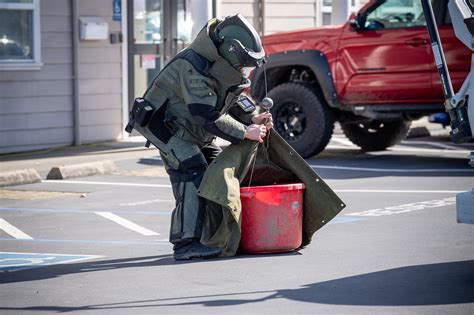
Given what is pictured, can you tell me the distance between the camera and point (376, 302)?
6969 mm

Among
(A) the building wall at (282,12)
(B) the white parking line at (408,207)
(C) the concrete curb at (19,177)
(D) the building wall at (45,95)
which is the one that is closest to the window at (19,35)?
(D) the building wall at (45,95)

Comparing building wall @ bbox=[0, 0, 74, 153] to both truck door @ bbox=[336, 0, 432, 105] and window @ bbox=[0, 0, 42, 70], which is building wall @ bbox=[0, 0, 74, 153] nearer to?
window @ bbox=[0, 0, 42, 70]

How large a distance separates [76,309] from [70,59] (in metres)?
9.64

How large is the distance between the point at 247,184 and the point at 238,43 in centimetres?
120

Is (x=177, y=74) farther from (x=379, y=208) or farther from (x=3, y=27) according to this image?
(x=3, y=27)

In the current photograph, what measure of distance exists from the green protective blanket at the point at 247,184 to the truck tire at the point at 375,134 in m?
7.44

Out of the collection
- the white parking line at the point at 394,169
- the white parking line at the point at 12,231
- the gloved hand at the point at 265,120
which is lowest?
the white parking line at the point at 12,231

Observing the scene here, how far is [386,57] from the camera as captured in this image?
14656 millimetres

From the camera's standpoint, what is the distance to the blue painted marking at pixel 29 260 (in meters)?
8.33

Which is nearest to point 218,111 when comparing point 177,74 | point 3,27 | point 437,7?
point 177,74

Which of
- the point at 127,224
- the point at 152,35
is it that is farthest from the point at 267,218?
the point at 152,35

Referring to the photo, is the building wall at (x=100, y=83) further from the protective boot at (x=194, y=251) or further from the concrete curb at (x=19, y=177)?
the protective boot at (x=194, y=251)

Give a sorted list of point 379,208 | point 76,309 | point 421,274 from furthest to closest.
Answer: point 379,208 → point 421,274 → point 76,309

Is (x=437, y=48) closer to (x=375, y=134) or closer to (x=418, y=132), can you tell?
(x=375, y=134)
